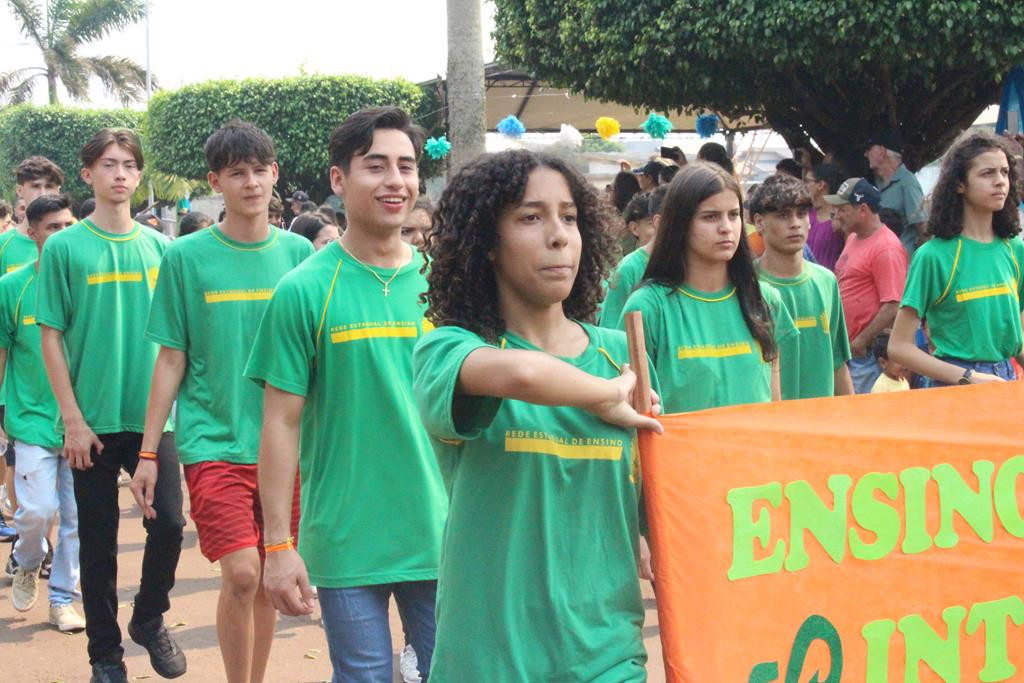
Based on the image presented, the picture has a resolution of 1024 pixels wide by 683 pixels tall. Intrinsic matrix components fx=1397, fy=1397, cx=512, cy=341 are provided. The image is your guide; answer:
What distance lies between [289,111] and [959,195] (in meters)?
26.1

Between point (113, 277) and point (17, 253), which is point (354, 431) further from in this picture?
point (17, 253)

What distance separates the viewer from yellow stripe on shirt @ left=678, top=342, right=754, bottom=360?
4770mm

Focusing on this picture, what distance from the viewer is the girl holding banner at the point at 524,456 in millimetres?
2816

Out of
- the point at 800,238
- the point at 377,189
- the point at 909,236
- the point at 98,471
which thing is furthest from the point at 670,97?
the point at 377,189

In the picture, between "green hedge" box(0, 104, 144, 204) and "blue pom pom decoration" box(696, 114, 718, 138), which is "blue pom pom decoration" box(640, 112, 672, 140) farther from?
"green hedge" box(0, 104, 144, 204)

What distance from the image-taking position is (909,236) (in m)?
10.4

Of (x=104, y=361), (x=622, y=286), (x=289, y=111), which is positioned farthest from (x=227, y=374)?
(x=289, y=111)

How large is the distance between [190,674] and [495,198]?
3.88 meters

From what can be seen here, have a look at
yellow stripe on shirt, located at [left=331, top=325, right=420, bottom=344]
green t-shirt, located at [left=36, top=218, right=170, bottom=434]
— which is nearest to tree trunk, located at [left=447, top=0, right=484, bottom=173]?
green t-shirt, located at [left=36, top=218, right=170, bottom=434]

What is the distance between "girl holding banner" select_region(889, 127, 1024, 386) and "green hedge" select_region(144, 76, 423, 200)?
24418mm

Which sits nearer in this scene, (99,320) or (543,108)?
(99,320)

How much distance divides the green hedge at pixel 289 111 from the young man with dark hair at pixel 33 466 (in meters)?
22.1

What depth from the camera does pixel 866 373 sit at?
885cm

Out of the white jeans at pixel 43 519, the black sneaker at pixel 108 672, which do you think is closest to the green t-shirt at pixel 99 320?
the black sneaker at pixel 108 672
